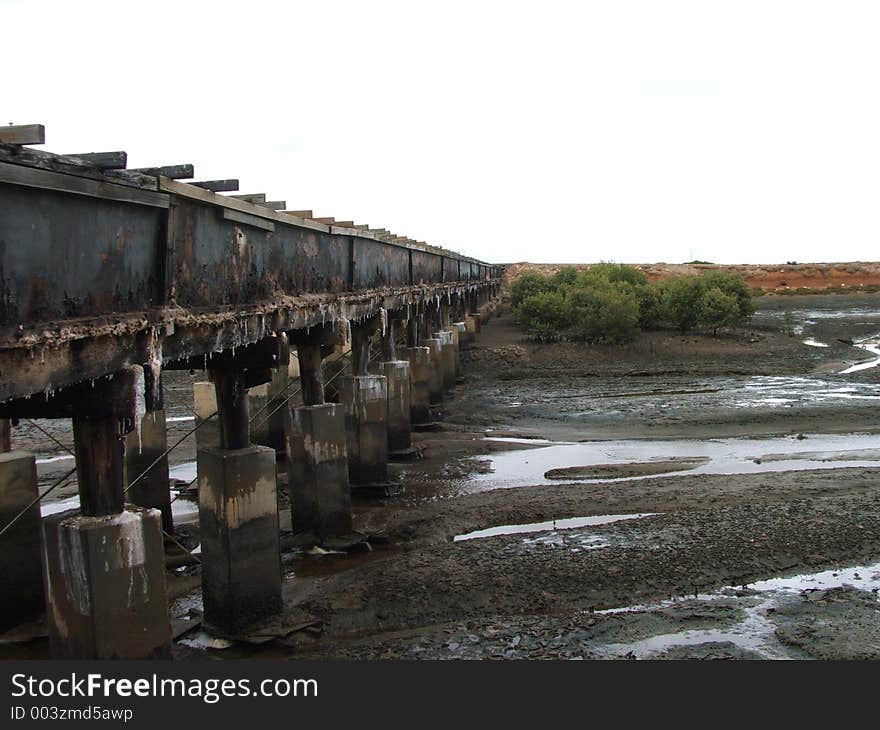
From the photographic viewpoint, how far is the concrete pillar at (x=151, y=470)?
47.5 ft

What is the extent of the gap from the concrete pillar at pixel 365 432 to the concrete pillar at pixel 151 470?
357cm

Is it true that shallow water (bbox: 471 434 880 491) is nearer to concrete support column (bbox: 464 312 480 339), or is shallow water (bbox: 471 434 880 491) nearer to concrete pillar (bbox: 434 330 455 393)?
concrete pillar (bbox: 434 330 455 393)

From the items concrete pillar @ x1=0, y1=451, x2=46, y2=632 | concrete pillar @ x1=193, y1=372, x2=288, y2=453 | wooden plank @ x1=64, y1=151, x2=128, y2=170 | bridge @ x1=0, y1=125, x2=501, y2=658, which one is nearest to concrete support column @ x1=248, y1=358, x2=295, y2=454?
concrete pillar @ x1=193, y1=372, x2=288, y2=453

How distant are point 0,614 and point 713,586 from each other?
8.44 metres

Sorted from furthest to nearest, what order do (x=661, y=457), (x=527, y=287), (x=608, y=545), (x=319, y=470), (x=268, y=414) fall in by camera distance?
(x=527, y=287)
(x=268, y=414)
(x=661, y=457)
(x=319, y=470)
(x=608, y=545)

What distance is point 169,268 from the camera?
7.76 meters

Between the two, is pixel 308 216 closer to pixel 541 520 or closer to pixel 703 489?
pixel 541 520

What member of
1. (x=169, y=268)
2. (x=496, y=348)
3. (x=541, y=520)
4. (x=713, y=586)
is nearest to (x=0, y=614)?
(x=169, y=268)

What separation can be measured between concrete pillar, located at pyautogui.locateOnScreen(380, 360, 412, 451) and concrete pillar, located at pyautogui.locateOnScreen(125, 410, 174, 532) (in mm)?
6457

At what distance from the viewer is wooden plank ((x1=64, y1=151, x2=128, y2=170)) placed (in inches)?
248

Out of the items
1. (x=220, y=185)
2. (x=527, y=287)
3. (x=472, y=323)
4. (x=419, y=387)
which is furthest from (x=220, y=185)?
(x=527, y=287)

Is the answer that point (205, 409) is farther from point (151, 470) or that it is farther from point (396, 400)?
point (151, 470)

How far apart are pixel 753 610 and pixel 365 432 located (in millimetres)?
8864

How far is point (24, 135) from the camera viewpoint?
5.46m
